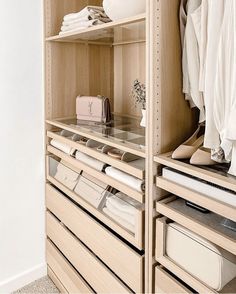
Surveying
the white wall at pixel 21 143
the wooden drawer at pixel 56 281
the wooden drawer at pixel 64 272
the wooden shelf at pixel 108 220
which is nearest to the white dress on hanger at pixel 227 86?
the wooden shelf at pixel 108 220

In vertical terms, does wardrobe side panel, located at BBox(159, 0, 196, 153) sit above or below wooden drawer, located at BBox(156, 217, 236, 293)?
above

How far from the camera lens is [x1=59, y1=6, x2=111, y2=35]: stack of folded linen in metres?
1.56

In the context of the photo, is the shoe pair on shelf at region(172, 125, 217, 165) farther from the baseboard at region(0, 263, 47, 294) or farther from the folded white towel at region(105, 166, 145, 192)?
the baseboard at region(0, 263, 47, 294)

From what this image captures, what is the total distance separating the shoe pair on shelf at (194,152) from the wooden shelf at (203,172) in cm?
2

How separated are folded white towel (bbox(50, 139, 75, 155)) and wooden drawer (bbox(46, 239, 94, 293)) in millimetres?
662

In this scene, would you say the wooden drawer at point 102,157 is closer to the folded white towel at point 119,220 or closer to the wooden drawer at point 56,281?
the folded white towel at point 119,220

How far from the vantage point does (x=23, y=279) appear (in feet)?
6.59

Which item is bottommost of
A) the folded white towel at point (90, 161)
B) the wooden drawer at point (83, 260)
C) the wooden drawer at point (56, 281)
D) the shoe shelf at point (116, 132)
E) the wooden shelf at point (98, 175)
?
the wooden drawer at point (56, 281)

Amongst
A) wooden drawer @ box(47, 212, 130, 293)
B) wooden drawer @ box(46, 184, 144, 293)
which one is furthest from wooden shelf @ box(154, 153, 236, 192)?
wooden drawer @ box(47, 212, 130, 293)

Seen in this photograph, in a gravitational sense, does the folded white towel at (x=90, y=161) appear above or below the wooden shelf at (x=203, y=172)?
below

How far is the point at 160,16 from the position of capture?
110 centimetres

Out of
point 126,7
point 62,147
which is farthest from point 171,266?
point 126,7

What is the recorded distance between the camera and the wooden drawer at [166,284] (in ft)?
3.58

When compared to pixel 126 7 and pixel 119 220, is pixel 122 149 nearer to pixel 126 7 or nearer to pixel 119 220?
pixel 119 220
